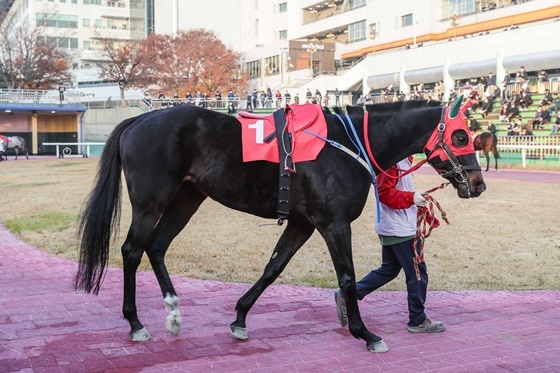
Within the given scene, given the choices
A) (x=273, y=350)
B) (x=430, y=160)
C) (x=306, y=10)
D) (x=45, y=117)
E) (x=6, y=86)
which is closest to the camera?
(x=273, y=350)

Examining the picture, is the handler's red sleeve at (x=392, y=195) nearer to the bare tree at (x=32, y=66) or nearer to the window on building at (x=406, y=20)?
the window on building at (x=406, y=20)

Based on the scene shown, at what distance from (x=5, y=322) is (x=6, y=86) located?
54.9m

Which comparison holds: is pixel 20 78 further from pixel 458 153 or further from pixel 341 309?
pixel 458 153

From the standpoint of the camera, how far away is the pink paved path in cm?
432

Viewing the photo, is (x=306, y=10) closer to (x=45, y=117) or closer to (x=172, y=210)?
(x=45, y=117)

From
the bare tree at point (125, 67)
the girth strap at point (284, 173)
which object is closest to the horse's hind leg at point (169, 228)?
the girth strap at point (284, 173)

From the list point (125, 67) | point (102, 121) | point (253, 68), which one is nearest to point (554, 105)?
point (102, 121)

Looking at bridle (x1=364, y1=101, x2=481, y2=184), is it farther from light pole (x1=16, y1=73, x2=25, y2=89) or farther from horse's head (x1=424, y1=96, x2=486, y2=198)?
light pole (x1=16, y1=73, x2=25, y2=89)

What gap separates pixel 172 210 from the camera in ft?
17.3

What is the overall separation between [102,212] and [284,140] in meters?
1.56

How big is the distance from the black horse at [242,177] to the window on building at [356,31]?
5626 cm

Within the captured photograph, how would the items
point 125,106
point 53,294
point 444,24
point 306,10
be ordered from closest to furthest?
point 53,294, point 125,106, point 444,24, point 306,10

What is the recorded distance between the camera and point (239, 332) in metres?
4.82

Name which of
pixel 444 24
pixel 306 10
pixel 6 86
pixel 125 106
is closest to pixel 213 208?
pixel 125 106
